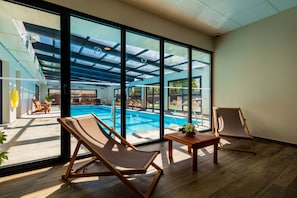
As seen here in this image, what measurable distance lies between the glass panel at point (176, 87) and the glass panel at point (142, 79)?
398mm

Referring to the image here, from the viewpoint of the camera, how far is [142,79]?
396cm

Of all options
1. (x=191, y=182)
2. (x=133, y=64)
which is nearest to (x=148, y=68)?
(x=133, y=64)

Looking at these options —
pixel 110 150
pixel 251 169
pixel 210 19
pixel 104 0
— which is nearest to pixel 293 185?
pixel 251 169

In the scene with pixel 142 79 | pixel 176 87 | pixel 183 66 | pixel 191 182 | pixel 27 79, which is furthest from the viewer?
pixel 183 66

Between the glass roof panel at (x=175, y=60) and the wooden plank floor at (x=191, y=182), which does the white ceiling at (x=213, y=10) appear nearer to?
the glass roof panel at (x=175, y=60)

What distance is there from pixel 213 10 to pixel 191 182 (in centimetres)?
323

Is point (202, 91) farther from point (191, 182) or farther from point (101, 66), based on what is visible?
point (191, 182)

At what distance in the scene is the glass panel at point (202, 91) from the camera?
462 cm

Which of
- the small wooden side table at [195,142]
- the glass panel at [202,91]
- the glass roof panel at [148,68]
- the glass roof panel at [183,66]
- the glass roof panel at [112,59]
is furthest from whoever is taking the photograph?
the glass panel at [202,91]

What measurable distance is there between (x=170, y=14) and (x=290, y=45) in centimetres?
257

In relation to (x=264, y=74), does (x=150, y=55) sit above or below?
above

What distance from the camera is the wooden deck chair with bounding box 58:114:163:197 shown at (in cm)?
157

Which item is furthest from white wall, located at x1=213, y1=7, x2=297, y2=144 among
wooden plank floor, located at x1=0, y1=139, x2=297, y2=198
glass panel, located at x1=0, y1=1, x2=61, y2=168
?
glass panel, located at x1=0, y1=1, x2=61, y2=168

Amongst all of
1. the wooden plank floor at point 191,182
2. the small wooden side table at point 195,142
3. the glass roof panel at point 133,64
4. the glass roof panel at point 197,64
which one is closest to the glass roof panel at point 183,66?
the glass roof panel at point 197,64
